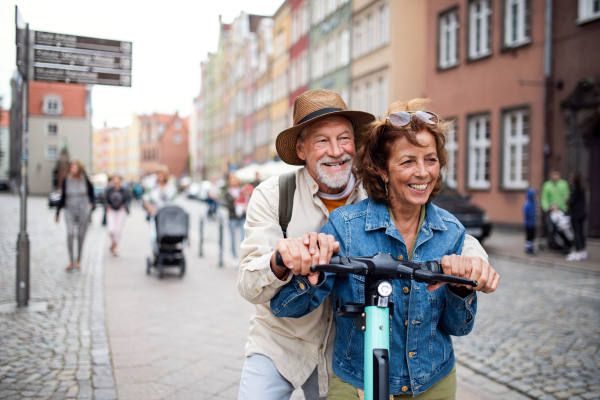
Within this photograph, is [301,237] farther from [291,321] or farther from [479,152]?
[479,152]

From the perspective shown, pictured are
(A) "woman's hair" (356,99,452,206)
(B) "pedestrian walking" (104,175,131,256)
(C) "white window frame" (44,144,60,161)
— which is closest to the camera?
(A) "woman's hair" (356,99,452,206)

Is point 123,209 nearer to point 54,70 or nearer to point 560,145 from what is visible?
point 54,70

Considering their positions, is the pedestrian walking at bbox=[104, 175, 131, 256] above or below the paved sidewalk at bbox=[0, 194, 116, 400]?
above

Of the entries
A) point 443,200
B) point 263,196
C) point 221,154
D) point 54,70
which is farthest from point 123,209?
point 221,154

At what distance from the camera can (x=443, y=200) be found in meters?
13.4

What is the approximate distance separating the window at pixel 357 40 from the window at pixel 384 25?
2246mm

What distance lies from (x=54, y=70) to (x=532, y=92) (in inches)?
561

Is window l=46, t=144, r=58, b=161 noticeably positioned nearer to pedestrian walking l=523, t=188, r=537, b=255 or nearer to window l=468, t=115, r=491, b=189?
window l=468, t=115, r=491, b=189

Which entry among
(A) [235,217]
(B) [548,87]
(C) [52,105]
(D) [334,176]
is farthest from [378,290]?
(C) [52,105]

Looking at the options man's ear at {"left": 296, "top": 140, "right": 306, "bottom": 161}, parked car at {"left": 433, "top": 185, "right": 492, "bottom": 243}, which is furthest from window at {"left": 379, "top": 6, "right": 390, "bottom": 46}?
man's ear at {"left": 296, "top": 140, "right": 306, "bottom": 161}

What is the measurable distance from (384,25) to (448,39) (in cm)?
515

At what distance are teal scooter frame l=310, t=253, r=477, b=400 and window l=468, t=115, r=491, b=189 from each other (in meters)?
18.3

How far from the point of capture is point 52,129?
57094mm

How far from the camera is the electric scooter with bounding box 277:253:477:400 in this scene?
1734 mm
